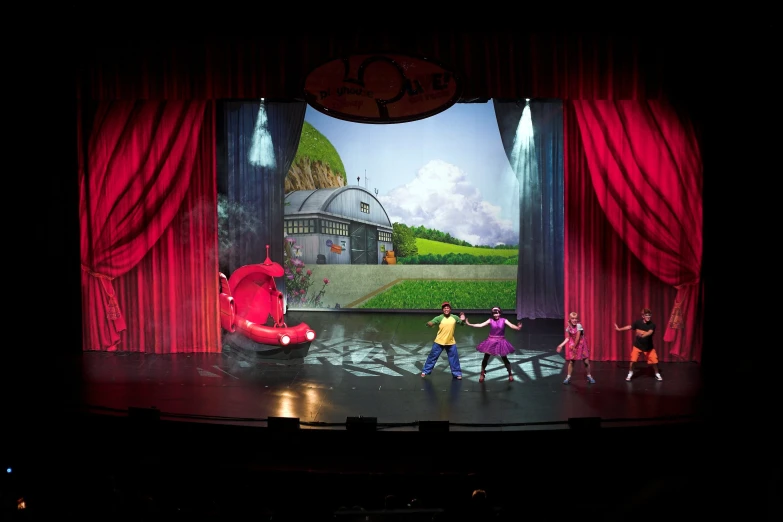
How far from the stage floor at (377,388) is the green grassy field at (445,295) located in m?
2.12

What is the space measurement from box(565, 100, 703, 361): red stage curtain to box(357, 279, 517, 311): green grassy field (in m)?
3.33

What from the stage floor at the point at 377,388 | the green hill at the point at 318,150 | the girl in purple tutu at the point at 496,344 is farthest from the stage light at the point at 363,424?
the green hill at the point at 318,150

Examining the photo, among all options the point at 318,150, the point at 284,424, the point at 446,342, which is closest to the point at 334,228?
the point at 318,150

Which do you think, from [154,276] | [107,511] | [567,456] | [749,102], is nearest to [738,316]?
[749,102]

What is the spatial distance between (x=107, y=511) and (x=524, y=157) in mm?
9492

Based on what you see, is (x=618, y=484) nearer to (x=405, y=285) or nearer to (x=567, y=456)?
(x=567, y=456)

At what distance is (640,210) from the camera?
801 centimetres

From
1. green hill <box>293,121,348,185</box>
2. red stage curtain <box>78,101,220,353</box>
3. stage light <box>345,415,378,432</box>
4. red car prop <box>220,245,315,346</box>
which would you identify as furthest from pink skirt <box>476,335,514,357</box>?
green hill <box>293,121,348,185</box>

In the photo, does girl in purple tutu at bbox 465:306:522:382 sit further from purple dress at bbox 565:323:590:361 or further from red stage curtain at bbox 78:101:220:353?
red stage curtain at bbox 78:101:220:353

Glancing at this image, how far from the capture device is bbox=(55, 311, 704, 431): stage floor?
591 cm

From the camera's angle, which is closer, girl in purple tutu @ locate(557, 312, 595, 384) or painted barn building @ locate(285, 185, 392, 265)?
girl in purple tutu @ locate(557, 312, 595, 384)

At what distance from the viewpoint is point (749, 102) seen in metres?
7.35

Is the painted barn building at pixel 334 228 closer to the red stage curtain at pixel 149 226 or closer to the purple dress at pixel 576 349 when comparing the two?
the red stage curtain at pixel 149 226

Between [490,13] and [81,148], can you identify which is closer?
[490,13]
